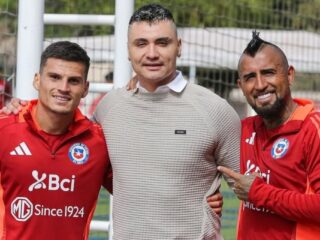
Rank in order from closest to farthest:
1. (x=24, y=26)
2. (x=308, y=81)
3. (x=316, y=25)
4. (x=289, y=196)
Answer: (x=289, y=196), (x=24, y=26), (x=316, y=25), (x=308, y=81)

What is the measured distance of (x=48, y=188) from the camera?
4.98m

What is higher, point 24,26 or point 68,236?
point 24,26

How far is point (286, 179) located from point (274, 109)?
361mm

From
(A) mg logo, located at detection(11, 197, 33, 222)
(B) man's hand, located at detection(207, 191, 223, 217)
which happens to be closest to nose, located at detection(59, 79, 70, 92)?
(A) mg logo, located at detection(11, 197, 33, 222)

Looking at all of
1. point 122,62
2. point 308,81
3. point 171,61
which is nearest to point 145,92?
point 171,61

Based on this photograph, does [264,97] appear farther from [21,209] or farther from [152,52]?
[21,209]

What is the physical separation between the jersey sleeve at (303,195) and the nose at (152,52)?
2.63 ft

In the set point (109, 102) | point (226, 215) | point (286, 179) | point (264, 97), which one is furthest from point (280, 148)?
point (226, 215)

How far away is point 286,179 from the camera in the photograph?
496cm

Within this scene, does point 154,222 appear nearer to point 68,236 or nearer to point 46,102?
point 68,236

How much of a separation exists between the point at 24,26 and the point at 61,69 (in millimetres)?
1005

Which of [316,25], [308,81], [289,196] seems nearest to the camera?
[289,196]

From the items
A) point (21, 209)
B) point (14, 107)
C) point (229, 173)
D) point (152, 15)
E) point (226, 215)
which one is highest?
point (152, 15)

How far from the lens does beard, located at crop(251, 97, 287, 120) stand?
5047 millimetres
